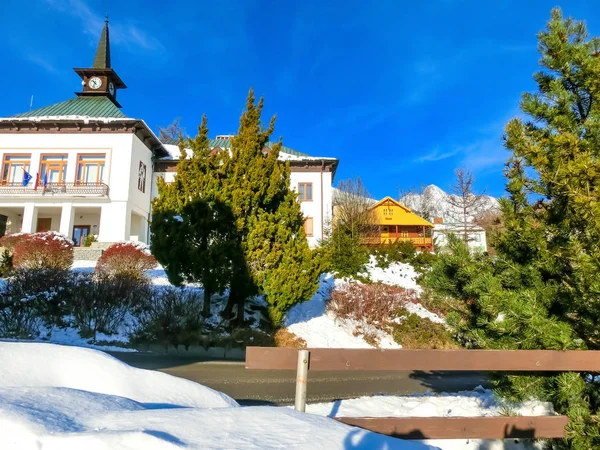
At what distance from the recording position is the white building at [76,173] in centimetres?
2569

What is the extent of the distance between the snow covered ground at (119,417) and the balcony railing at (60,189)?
25335 millimetres

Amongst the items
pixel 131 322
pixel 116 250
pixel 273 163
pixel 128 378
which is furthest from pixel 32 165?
pixel 128 378

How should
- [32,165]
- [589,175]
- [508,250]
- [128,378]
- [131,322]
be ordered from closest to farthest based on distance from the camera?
[128,378], [589,175], [508,250], [131,322], [32,165]

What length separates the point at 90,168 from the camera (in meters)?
26.8

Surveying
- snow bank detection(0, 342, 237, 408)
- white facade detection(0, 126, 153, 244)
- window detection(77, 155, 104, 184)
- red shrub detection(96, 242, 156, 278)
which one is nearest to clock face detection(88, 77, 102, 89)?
white facade detection(0, 126, 153, 244)

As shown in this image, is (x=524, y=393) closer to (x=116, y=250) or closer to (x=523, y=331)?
(x=523, y=331)

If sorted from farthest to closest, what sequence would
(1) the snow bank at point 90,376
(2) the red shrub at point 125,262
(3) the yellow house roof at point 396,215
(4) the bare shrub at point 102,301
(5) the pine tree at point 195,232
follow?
(3) the yellow house roof at point 396,215
(2) the red shrub at point 125,262
(4) the bare shrub at point 102,301
(5) the pine tree at point 195,232
(1) the snow bank at point 90,376

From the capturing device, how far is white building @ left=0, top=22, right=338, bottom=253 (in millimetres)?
25688

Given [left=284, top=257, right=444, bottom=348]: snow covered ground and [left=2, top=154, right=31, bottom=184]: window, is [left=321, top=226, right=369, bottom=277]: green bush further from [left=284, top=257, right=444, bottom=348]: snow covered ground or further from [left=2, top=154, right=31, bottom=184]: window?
[left=2, top=154, right=31, bottom=184]: window

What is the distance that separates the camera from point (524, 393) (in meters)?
3.90

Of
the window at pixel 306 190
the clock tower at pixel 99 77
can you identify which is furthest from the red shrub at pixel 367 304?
the clock tower at pixel 99 77

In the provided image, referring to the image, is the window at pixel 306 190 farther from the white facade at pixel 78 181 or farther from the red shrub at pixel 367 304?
the red shrub at pixel 367 304

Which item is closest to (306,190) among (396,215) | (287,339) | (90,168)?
(90,168)

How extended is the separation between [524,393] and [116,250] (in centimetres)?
1600
